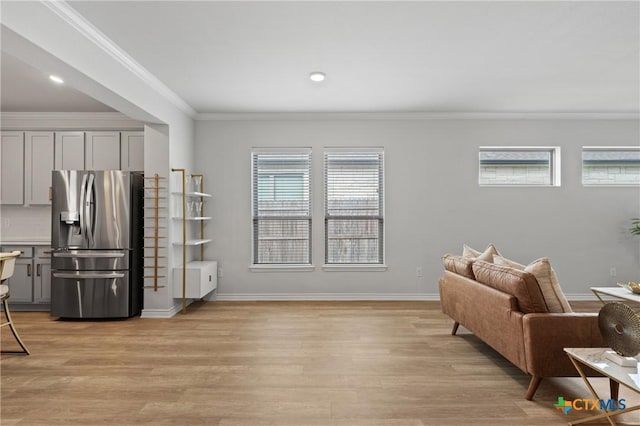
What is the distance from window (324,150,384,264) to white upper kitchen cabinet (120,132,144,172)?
8.49 feet

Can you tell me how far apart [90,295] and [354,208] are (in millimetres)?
3586

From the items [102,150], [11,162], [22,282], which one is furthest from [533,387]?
[11,162]

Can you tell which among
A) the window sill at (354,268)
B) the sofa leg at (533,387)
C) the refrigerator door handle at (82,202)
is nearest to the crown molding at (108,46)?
the refrigerator door handle at (82,202)

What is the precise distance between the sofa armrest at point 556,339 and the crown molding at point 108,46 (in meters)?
3.81

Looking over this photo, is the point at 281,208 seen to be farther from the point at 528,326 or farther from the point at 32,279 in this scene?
the point at 528,326

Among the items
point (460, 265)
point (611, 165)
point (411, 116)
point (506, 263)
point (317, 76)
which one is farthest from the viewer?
point (611, 165)

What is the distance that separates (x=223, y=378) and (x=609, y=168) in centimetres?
607

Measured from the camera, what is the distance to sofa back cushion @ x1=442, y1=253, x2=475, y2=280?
140 inches

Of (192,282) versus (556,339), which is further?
(192,282)

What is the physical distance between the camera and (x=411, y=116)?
570 cm

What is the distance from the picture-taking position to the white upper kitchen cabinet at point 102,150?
5.23 metres

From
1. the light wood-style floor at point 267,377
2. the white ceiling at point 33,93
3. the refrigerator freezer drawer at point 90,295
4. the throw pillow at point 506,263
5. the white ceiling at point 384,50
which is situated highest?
the white ceiling at point 384,50

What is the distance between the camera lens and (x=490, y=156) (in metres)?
5.84

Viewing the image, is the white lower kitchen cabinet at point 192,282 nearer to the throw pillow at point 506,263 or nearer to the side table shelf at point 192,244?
the side table shelf at point 192,244
